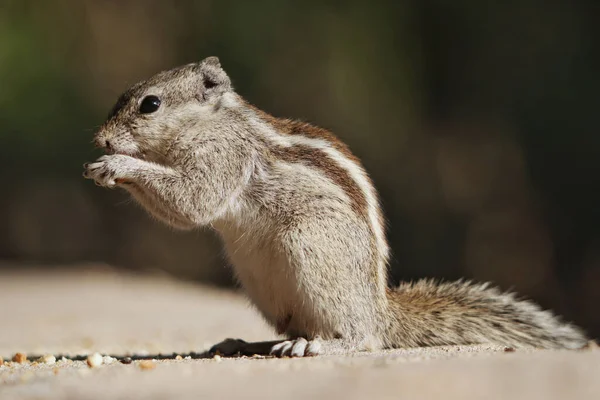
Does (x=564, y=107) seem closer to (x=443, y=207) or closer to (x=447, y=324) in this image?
(x=443, y=207)

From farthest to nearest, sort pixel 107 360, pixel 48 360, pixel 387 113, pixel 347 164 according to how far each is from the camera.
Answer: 1. pixel 387 113
2. pixel 347 164
3. pixel 48 360
4. pixel 107 360

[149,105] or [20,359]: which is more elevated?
[149,105]

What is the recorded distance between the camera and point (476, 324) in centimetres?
535

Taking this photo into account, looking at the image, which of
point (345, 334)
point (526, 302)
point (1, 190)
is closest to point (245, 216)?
point (345, 334)

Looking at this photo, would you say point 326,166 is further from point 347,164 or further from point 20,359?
point 20,359

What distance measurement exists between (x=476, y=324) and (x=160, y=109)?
2289mm

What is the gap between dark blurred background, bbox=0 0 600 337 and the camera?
1216 cm

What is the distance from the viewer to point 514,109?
12.6 meters

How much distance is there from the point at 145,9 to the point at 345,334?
33.4 feet

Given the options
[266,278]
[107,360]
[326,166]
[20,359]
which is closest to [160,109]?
[326,166]

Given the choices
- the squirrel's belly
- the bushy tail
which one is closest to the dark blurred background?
the bushy tail

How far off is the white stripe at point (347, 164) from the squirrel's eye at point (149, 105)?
0.60 m

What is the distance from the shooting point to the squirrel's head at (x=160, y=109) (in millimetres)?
5527

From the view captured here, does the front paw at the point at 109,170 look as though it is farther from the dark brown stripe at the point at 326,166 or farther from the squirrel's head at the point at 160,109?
the dark brown stripe at the point at 326,166
